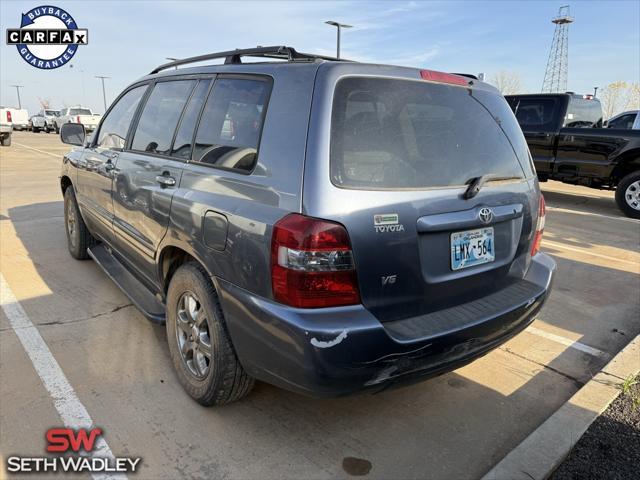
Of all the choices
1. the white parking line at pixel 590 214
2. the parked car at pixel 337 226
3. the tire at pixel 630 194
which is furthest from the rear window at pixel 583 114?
the parked car at pixel 337 226

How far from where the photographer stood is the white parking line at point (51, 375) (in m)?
2.43

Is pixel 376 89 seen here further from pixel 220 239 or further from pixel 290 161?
pixel 220 239

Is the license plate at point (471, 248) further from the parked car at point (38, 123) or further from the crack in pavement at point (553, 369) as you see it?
the parked car at point (38, 123)

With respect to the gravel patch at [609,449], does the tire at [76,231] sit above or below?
above

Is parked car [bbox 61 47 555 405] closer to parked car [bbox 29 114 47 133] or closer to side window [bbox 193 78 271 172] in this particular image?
side window [bbox 193 78 271 172]

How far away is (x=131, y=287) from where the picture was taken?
350 cm

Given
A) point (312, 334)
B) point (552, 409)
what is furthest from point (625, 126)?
point (312, 334)

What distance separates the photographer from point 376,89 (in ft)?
7.00

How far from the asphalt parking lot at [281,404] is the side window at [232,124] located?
4.51 feet

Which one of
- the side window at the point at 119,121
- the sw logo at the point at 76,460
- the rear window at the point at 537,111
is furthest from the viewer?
the rear window at the point at 537,111

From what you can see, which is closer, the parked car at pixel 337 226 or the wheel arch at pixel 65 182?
the parked car at pixel 337 226

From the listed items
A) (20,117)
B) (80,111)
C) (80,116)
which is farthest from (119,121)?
(20,117)

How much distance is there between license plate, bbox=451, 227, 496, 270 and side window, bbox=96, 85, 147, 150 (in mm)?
2675

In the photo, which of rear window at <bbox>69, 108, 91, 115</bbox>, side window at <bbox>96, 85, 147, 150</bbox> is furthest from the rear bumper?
rear window at <bbox>69, 108, 91, 115</bbox>
